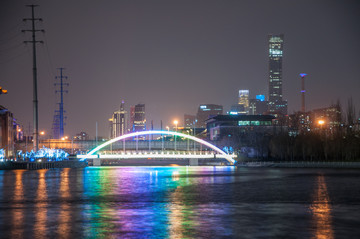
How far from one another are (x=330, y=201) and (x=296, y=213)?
844cm

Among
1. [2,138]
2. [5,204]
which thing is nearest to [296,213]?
[5,204]

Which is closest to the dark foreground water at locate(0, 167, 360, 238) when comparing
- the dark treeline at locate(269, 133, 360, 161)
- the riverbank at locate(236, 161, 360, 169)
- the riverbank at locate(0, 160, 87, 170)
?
the riverbank at locate(236, 161, 360, 169)

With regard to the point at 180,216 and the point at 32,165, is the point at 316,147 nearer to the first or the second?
the point at 32,165

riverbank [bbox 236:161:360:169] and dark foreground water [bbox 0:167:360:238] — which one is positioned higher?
riverbank [bbox 236:161:360:169]

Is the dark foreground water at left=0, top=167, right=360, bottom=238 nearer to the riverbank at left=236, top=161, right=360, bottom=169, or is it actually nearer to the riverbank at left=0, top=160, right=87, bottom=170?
the riverbank at left=236, top=161, right=360, bottom=169

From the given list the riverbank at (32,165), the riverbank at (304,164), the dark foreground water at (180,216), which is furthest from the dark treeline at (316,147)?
the dark foreground water at (180,216)

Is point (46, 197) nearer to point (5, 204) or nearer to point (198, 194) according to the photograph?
point (5, 204)

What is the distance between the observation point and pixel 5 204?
34438 mm

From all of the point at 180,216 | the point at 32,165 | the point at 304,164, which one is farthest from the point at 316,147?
the point at 180,216

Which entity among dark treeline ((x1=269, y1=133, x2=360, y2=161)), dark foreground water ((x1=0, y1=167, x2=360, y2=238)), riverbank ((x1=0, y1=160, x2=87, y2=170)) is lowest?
dark foreground water ((x1=0, y1=167, x2=360, y2=238))

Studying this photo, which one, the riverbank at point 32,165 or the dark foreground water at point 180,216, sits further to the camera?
the riverbank at point 32,165

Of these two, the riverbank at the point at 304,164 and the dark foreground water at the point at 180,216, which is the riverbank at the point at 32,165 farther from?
the dark foreground water at the point at 180,216

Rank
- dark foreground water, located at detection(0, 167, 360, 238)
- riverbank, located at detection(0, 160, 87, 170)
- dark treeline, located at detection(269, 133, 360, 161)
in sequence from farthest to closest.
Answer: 1. dark treeline, located at detection(269, 133, 360, 161)
2. riverbank, located at detection(0, 160, 87, 170)
3. dark foreground water, located at detection(0, 167, 360, 238)

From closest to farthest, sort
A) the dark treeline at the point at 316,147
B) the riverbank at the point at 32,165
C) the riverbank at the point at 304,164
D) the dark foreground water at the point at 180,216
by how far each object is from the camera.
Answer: the dark foreground water at the point at 180,216 < the riverbank at the point at 304,164 < the riverbank at the point at 32,165 < the dark treeline at the point at 316,147
